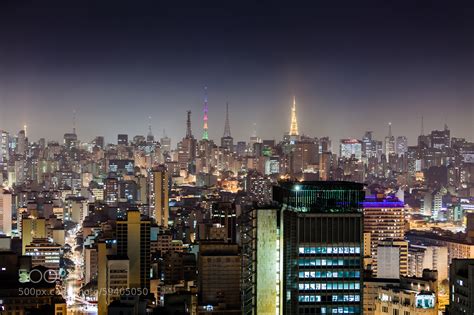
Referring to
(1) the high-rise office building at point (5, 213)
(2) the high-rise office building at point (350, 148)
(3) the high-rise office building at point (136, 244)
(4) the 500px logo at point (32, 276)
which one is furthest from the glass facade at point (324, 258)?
(1) the high-rise office building at point (5, 213)

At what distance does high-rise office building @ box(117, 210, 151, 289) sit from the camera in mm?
12430

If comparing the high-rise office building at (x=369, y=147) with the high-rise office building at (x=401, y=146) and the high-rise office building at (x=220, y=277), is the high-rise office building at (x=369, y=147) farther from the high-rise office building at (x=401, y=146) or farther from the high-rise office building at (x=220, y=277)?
the high-rise office building at (x=220, y=277)

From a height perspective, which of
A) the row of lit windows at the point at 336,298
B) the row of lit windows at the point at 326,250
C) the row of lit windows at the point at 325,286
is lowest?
the row of lit windows at the point at 336,298

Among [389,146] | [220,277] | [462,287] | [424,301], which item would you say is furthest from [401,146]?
[462,287]

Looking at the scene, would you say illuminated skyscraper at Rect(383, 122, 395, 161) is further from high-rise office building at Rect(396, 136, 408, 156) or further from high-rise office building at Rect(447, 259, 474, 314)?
high-rise office building at Rect(447, 259, 474, 314)

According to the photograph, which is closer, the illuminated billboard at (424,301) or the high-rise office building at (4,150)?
the illuminated billboard at (424,301)

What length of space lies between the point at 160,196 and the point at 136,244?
7344 millimetres

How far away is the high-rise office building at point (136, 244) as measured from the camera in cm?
1243

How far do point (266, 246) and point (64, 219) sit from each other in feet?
46.0

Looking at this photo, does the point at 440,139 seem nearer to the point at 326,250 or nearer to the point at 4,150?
the point at 4,150

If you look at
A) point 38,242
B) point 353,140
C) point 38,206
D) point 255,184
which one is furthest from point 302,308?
point 38,206

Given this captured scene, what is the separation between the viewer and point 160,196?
20719 millimetres

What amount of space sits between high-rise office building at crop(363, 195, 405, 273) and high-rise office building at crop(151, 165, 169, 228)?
14.7 ft

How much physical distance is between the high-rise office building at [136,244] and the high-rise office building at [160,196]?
15.8ft
